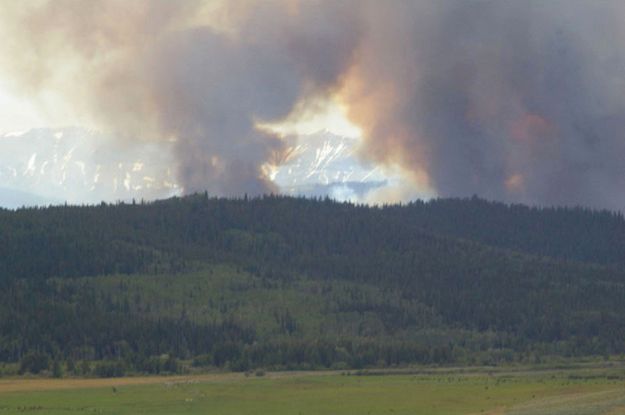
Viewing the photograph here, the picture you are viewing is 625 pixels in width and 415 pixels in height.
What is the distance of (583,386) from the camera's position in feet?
630

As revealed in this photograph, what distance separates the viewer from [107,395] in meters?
187

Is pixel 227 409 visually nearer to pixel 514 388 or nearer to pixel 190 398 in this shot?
pixel 190 398

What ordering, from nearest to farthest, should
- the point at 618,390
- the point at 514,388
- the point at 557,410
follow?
the point at 557,410 → the point at 618,390 → the point at 514,388

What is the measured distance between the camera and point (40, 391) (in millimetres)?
194375

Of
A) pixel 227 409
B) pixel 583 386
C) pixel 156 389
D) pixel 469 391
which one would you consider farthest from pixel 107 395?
pixel 583 386

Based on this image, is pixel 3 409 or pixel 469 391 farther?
pixel 469 391

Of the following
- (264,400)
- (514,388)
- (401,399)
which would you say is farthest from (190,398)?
(514,388)

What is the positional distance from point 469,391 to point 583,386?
12.7m

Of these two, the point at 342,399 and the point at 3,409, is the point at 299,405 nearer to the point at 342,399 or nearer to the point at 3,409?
the point at 342,399

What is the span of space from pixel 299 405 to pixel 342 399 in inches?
262

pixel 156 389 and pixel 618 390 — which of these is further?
pixel 156 389

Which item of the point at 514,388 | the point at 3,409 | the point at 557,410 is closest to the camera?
the point at 557,410

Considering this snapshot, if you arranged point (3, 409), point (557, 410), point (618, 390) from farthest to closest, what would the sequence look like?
point (618, 390), point (3, 409), point (557, 410)

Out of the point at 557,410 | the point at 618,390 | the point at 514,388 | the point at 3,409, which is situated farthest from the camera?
the point at 514,388
